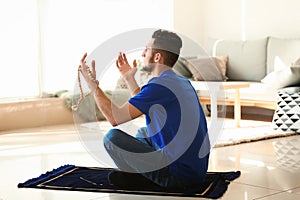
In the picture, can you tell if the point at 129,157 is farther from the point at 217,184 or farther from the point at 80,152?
the point at 80,152

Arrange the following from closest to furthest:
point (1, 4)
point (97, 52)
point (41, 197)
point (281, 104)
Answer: point (41, 197)
point (97, 52)
point (281, 104)
point (1, 4)

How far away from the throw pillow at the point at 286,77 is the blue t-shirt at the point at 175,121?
281 centimetres

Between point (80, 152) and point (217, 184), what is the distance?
5.15 ft

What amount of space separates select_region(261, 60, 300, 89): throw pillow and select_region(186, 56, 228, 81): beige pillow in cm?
74

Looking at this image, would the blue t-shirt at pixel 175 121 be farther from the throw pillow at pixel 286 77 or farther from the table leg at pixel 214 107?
the throw pillow at pixel 286 77

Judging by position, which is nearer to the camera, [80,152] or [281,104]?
[80,152]

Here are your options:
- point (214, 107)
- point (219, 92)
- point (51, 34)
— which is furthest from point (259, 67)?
point (51, 34)

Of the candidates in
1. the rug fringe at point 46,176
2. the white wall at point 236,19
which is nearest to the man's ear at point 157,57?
A: the rug fringe at point 46,176

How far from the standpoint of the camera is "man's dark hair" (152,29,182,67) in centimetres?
320

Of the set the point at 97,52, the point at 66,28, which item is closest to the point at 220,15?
the point at 66,28

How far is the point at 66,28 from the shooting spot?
6941 millimetres

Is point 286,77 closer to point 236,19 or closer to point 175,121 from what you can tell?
point 236,19

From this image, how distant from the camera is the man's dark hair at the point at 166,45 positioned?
10.5ft

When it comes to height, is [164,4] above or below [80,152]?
above
